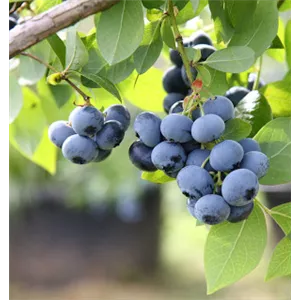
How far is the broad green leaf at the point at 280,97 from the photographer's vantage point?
2.50ft

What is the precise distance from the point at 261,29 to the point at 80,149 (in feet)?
0.75

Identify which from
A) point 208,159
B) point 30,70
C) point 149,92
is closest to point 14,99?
point 30,70

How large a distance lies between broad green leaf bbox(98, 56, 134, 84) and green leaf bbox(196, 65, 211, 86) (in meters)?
0.08

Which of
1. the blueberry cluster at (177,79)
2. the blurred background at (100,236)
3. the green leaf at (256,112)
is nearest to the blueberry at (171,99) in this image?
the blueberry cluster at (177,79)

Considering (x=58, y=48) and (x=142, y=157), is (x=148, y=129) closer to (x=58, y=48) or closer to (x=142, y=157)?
(x=142, y=157)

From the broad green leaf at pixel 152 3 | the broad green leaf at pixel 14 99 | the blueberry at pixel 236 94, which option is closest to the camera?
the broad green leaf at pixel 152 3

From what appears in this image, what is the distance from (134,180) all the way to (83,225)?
3.39 feet

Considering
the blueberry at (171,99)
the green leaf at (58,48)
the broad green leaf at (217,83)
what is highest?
the green leaf at (58,48)

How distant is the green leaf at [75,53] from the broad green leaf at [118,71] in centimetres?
3

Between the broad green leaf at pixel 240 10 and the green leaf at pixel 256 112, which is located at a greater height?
the broad green leaf at pixel 240 10

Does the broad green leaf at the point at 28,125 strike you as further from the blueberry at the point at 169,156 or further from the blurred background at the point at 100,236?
the blurred background at the point at 100,236

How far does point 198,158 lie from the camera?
0.56 metres

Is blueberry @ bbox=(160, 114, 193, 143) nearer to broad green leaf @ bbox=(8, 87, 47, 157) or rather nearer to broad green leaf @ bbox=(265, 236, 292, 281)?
broad green leaf @ bbox=(265, 236, 292, 281)
